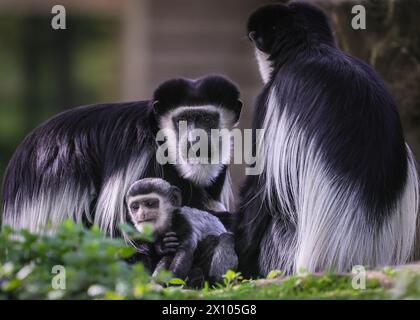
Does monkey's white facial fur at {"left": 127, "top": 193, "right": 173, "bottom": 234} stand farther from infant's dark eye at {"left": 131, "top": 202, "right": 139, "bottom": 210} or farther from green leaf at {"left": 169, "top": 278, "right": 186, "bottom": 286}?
green leaf at {"left": 169, "top": 278, "right": 186, "bottom": 286}

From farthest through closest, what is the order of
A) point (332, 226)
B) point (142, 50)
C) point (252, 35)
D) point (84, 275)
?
1. point (142, 50)
2. point (252, 35)
3. point (332, 226)
4. point (84, 275)

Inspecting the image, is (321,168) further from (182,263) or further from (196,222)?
(182,263)

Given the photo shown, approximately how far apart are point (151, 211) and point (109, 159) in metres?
0.35

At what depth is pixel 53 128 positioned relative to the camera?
12.6 feet

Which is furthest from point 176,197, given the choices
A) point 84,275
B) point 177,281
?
point 84,275

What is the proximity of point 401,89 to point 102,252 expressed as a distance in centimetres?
269

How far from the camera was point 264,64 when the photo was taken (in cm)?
375

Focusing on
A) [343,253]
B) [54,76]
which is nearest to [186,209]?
[343,253]

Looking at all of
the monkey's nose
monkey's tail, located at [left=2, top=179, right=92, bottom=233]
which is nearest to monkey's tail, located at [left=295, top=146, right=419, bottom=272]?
the monkey's nose

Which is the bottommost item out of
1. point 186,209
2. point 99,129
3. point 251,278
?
point 251,278

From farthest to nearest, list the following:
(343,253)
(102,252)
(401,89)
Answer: (401,89), (343,253), (102,252)

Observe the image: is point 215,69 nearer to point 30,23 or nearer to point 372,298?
point 30,23

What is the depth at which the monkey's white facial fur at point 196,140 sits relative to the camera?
11.8 ft

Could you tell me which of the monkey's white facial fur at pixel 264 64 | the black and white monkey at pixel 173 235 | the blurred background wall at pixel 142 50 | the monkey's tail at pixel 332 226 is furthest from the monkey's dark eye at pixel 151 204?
the blurred background wall at pixel 142 50
